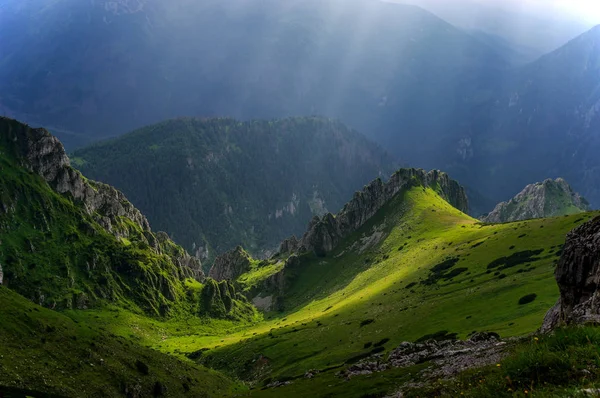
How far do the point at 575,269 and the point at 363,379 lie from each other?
3170cm

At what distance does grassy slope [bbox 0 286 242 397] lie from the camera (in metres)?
56.8

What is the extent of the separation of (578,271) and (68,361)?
66.5 meters

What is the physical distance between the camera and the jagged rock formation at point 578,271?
2966 centimetres

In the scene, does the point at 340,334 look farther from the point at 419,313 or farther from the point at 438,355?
the point at 438,355

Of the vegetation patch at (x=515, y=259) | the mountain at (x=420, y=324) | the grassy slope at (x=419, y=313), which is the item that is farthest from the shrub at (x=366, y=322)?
the vegetation patch at (x=515, y=259)

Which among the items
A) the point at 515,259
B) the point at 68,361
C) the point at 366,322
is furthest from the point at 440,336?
the point at 68,361

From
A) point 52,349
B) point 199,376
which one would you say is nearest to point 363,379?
point 52,349

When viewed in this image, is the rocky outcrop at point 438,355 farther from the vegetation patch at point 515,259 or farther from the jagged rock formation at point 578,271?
the vegetation patch at point 515,259

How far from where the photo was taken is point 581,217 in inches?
5315

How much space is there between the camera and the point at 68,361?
6631 centimetres

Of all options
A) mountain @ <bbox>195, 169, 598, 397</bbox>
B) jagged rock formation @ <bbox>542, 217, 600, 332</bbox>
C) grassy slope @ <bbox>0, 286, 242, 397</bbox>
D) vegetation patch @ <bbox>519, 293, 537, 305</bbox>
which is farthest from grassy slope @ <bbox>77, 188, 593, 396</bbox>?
grassy slope @ <bbox>0, 286, 242, 397</bbox>

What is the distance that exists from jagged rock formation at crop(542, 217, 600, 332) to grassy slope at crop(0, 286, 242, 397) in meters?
51.1

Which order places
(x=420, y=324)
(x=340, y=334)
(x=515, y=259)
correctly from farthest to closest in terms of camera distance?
1. (x=515, y=259)
2. (x=340, y=334)
3. (x=420, y=324)

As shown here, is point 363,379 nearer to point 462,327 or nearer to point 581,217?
point 462,327
